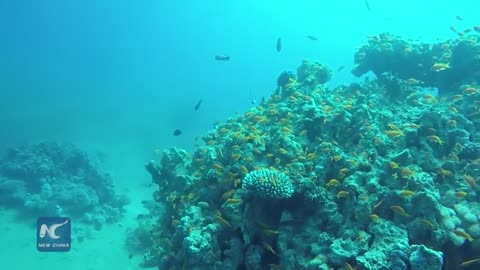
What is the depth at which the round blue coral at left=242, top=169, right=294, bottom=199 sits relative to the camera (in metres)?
6.42

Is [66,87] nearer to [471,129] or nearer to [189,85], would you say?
[189,85]

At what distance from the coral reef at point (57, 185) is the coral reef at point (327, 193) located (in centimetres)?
922

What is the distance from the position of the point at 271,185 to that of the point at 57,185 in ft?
53.7

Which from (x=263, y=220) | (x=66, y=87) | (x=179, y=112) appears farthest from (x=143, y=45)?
(x=263, y=220)

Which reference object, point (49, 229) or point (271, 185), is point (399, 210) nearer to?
point (271, 185)

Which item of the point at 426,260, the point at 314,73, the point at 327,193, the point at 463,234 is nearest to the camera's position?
the point at 426,260

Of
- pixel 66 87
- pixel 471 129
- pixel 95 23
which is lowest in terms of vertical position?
pixel 471 129

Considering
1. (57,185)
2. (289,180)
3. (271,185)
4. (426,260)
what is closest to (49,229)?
(271,185)

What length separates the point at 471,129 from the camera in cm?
978

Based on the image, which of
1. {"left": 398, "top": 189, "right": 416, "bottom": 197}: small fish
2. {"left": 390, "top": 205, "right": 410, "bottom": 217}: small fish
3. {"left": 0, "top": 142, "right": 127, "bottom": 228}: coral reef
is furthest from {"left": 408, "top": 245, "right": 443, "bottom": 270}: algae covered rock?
{"left": 0, "top": 142, "right": 127, "bottom": 228}: coral reef

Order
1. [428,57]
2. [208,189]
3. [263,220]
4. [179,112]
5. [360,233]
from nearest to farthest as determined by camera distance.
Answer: [360,233]
[263,220]
[208,189]
[428,57]
[179,112]

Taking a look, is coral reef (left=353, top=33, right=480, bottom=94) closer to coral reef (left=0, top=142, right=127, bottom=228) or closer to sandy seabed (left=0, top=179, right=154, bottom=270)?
sandy seabed (left=0, top=179, right=154, bottom=270)

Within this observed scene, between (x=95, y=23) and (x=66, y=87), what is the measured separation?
56.8m

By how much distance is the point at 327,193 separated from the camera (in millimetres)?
6855
